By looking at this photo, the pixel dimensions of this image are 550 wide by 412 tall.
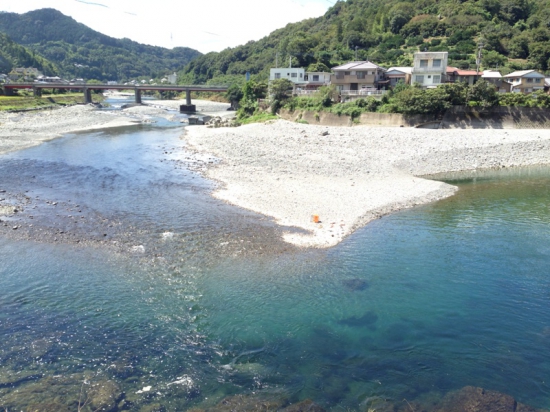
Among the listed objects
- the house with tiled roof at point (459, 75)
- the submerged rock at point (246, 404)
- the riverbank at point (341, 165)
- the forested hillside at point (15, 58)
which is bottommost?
the submerged rock at point (246, 404)

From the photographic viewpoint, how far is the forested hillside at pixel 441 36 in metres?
76.3

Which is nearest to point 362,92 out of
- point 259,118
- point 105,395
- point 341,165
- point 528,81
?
point 259,118

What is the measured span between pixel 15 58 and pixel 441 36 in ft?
522

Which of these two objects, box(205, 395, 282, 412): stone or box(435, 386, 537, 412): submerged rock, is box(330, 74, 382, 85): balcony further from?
box(205, 395, 282, 412): stone

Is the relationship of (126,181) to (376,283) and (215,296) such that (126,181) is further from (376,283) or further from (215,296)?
(376,283)

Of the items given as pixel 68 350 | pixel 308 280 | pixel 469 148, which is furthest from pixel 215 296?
pixel 469 148

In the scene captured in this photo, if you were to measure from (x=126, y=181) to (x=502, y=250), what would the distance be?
24.9m

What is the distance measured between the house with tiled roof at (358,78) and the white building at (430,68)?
4.60m

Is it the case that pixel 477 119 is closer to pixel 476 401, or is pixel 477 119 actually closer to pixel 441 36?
pixel 476 401

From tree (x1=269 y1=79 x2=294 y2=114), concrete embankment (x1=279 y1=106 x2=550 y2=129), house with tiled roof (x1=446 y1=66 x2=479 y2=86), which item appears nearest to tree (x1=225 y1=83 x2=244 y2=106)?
tree (x1=269 y1=79 x2=294 y2=114)

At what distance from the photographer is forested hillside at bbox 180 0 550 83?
7629cm

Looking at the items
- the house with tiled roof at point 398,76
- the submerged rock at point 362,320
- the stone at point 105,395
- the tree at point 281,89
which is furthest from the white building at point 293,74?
the stone at point 105,395

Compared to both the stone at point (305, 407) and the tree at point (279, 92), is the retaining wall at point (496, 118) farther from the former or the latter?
the stone at point (305, 407)

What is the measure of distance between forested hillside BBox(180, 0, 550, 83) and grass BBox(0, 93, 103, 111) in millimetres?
53481
